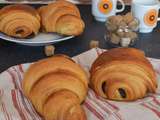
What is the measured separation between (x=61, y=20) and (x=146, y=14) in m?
0.20

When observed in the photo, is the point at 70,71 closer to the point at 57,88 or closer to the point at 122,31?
the point at 57,88

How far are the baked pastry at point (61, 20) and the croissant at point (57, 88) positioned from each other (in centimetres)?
24

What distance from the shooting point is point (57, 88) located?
1.77ft

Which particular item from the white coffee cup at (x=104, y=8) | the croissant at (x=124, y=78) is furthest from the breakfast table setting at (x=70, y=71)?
the white coffee cup at (x=104, y=8)

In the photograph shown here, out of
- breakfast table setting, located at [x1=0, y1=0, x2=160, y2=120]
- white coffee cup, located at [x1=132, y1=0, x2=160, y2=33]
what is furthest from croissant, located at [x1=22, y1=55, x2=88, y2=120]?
white coffee cup, located at [x1=132, y1=0, x2=160, y2=33]

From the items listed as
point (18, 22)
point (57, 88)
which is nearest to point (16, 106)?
point (57, 88)

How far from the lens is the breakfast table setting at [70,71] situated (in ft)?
1.79

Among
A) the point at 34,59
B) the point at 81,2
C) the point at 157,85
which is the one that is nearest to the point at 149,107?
the point at 157,85

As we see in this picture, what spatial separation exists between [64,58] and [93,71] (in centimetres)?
6

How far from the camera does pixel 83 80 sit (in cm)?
58

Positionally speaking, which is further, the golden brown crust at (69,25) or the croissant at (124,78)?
the golden brown crust at (69,25)

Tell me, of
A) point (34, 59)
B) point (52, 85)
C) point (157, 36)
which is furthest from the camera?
point (157, 36)

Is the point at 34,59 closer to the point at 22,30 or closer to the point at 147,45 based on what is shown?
the point at 22,30

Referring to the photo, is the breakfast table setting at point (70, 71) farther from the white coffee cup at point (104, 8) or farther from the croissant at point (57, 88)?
the white coffee cup at point (104, 8)
